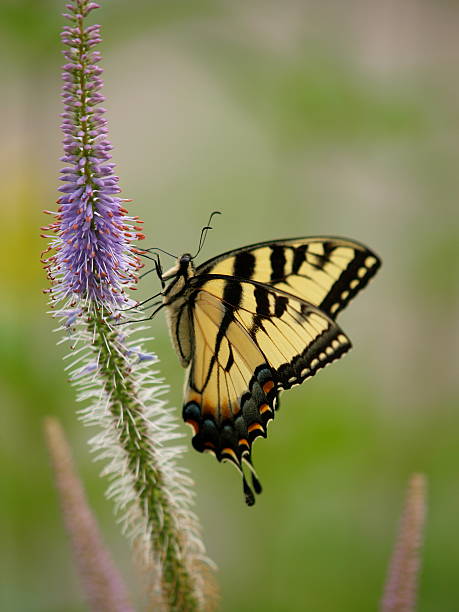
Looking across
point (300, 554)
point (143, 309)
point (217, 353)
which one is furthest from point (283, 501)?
point (143, 309)

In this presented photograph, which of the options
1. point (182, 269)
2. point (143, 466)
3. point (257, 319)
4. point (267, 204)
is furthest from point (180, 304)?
point (267, 204)

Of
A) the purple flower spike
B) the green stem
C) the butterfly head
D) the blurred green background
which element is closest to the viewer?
the purple flower spike

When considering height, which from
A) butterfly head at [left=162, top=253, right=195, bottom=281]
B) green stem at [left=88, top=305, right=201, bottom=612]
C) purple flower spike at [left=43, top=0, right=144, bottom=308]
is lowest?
green stem at [left=88, top=305, right=201, bottom=612]

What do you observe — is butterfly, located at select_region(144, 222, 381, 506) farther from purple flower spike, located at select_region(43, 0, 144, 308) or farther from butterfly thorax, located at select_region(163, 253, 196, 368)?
purple flower spike, located at select_region(43, 0, 144, 308)

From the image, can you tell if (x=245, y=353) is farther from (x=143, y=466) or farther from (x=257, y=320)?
(x=143, y=466)

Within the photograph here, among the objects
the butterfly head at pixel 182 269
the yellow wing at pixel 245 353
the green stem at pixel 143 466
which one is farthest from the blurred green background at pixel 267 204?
the green stem at pixel 143 466

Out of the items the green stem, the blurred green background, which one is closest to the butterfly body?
the green stem
